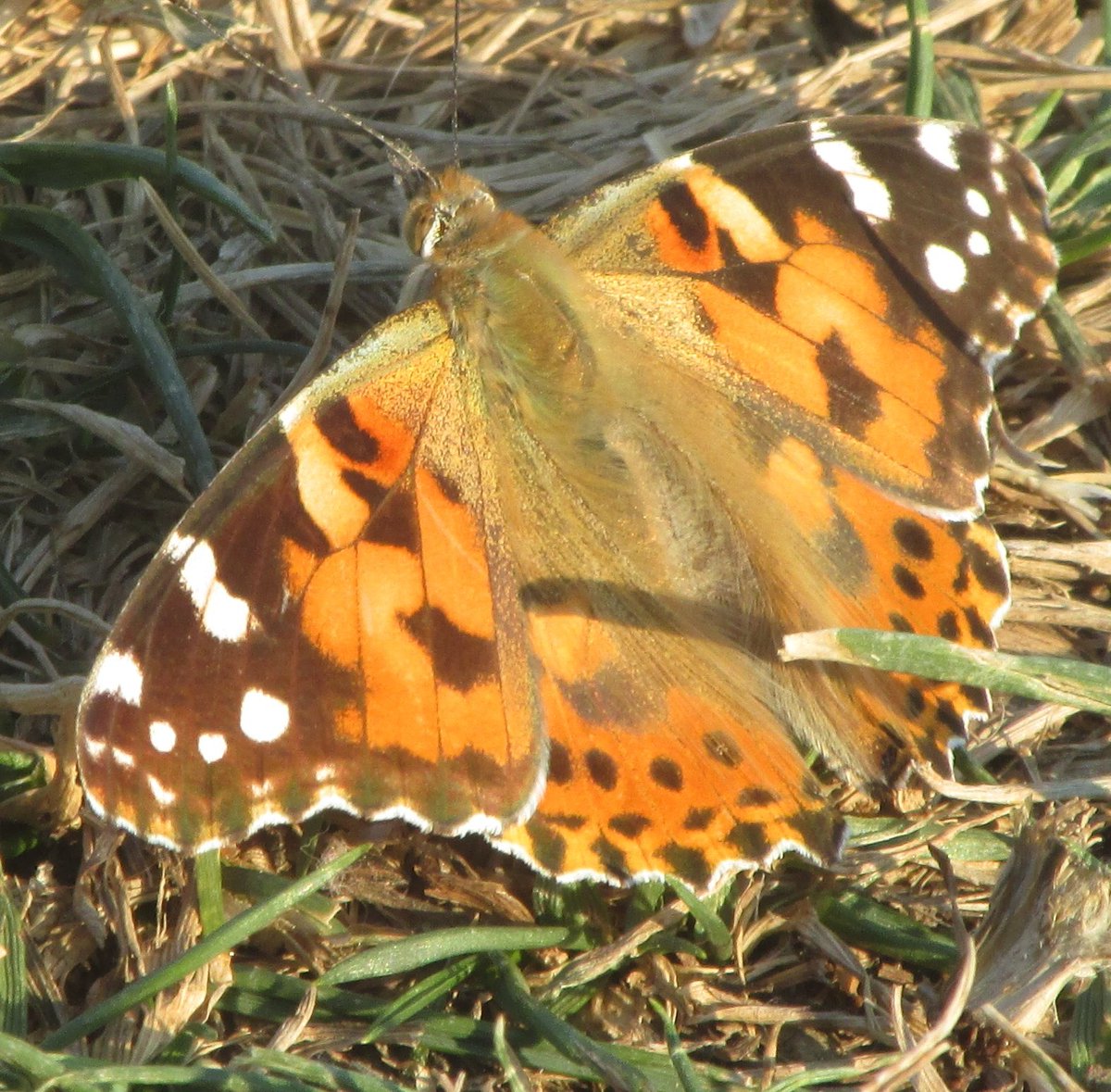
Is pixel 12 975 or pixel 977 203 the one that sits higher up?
pixel 977 203

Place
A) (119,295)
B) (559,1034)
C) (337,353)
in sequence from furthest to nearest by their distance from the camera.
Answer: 1. (337,353)
2. (119,295)
3. (559,1034)

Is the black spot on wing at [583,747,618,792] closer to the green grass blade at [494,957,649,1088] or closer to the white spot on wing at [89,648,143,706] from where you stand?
the green grass blade at [494,957,649,1088]

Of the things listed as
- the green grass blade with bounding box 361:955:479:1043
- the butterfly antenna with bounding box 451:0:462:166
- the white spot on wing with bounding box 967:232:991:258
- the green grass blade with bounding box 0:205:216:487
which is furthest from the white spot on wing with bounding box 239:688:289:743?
the white spot on wing with bounding box 967:232:991:258

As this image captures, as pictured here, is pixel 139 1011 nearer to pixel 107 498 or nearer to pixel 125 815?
pixel 125 815

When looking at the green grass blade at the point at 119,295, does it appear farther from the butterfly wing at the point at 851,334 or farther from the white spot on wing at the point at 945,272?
the white spot on wing at the point at 945,272

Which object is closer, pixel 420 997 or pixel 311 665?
pixel 311 665

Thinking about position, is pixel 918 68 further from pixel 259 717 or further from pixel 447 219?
pixel 259 717

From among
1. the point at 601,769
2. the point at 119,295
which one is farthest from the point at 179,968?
the point at 119,295

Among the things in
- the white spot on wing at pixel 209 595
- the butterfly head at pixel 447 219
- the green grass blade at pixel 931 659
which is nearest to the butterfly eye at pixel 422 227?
the butterfly head at pixel 447 219
